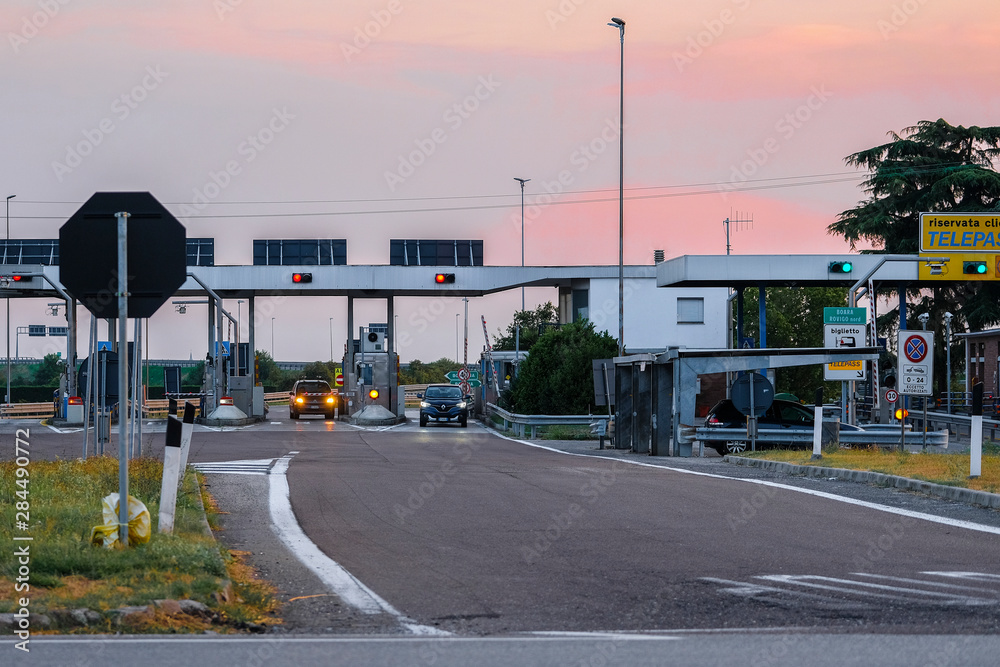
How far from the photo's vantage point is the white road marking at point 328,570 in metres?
8.22

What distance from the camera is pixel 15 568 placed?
8.80 m

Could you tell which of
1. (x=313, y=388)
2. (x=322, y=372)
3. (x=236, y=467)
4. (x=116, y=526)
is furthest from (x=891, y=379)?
(x=322, y=372)

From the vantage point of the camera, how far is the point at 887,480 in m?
17.5

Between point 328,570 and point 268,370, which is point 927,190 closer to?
point 328,570

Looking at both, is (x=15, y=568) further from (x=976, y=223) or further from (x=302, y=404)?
(x=302, y=404)

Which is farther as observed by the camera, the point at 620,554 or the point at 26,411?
the point at 26,411

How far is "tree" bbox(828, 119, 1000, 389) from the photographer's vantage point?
57.9m

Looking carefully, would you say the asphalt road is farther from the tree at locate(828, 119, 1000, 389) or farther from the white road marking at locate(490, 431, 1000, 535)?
the tree at locate(828, 119, 1000, 389)

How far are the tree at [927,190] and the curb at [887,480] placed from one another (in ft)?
125

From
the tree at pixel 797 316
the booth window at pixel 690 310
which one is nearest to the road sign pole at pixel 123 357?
the booth window at pixel 690 310

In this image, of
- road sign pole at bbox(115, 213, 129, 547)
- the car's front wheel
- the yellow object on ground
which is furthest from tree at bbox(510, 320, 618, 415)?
road sign pole at bbox(115, 213, 129, 547)

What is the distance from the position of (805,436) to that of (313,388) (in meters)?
32.2

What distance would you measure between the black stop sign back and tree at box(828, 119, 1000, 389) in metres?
51.6

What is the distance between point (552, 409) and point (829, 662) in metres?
37.6
